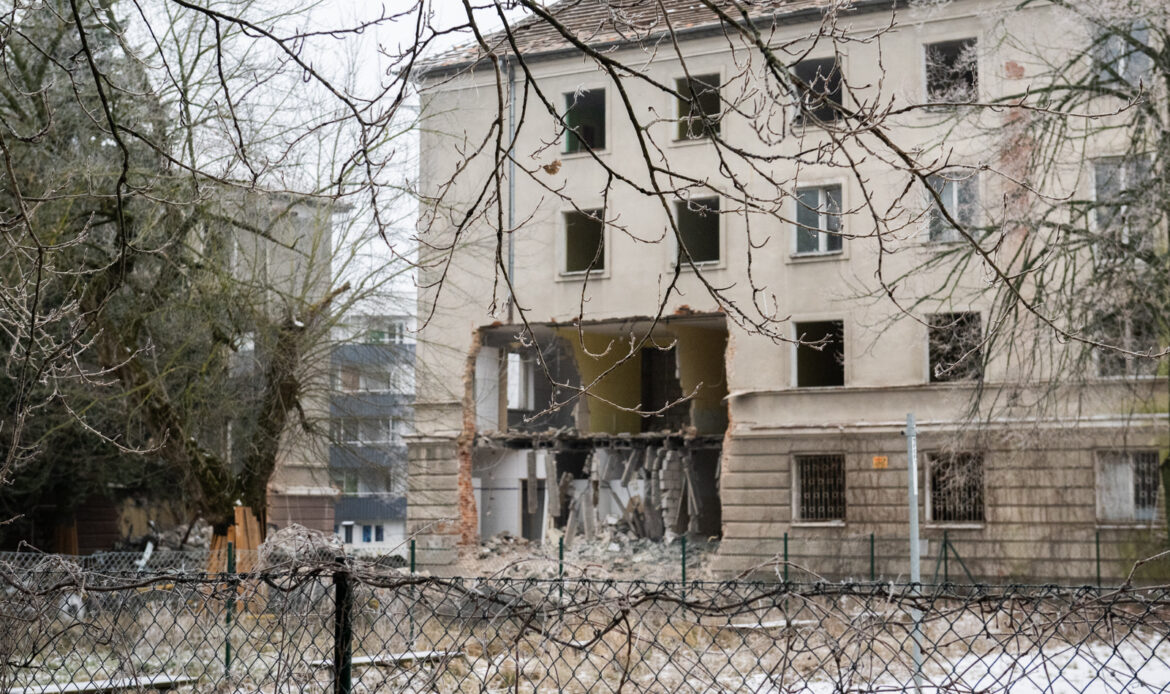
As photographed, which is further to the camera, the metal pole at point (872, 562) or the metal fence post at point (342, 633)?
the metal pole at point (872, 562)

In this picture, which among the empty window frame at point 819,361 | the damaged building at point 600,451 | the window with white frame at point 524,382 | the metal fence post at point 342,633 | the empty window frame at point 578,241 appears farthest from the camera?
the window with white frame at point 524,382

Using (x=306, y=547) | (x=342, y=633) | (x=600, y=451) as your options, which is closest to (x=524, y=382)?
(x=600, y=451)

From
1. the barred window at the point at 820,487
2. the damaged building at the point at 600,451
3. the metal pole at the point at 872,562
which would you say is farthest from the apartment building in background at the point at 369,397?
the metal pole at the point at 872,562

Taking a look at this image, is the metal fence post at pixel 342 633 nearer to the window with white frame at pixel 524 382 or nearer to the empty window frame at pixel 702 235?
the empty window frame at pixel 702 235

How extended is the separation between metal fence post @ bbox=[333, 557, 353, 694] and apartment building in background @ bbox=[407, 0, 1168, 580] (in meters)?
19.1

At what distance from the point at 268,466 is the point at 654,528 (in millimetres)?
12656

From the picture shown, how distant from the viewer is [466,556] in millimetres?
31391

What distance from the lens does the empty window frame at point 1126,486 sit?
2636 cm

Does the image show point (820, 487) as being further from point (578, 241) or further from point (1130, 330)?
point (1130, 330)

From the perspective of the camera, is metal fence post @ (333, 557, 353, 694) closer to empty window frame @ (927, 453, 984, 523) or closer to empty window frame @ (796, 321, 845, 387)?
empty window frame @ (927, 453, 984, 523)

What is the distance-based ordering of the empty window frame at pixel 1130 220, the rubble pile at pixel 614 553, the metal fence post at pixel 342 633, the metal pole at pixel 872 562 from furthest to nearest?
the rubble pile at pixel 614 553
the metal pole at pixel 872 562
the empty window frame at pixel 1130 220
the metal fence post at pixel 342 633

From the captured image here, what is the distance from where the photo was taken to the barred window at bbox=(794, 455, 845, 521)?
28.7 meters

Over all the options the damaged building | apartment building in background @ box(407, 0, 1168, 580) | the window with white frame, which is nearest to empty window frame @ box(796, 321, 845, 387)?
apartment building in background @ box(407, 0, 1168, 580)

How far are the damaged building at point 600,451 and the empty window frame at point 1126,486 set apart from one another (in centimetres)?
925
